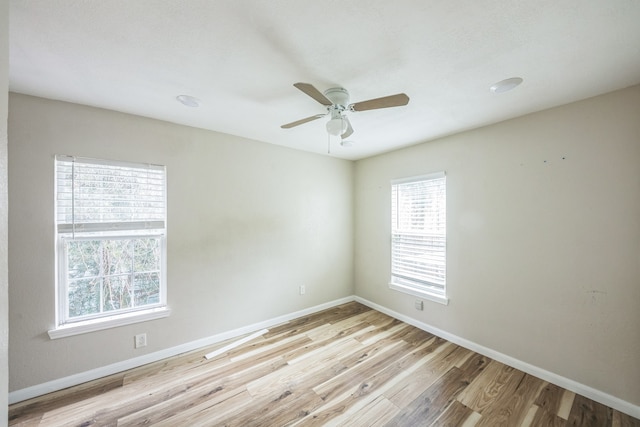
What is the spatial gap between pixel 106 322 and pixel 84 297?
29 centimetres

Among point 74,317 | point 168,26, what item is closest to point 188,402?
point 74,317

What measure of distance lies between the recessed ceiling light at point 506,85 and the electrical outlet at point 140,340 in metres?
3.74

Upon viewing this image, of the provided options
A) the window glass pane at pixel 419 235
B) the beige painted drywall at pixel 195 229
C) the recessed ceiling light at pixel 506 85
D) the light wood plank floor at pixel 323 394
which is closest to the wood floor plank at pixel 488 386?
the light wood plank floor at pixel 323 394

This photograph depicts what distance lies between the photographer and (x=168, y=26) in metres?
1.28

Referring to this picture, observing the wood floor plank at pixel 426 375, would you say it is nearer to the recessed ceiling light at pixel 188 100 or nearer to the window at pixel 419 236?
the window at pixel 419 236

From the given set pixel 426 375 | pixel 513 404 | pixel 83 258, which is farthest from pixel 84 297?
pixel 513 404

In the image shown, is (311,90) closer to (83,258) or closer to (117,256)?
(117,256)

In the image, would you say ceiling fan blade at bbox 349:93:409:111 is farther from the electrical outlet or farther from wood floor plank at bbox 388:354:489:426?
the electrical outlet

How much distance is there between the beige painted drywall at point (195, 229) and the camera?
1987 mm

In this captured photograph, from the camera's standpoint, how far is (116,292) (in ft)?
7.72

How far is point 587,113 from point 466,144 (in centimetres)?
93

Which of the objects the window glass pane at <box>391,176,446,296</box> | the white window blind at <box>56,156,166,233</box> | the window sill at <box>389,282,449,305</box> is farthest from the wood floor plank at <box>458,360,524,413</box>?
the white window blind at <box>56,156,166,233</box>

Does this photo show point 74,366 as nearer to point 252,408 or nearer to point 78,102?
point 252,408

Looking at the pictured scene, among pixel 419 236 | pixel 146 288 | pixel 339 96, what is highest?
pixel 339 96
